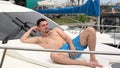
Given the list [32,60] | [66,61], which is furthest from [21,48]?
[66,61]

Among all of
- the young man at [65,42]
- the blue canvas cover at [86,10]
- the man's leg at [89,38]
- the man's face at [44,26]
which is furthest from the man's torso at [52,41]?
the blue canvas cover at [86,10]

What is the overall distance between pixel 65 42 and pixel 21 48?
3.21 ft

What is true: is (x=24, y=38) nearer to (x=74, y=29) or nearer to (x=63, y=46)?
(x=63, y=46)

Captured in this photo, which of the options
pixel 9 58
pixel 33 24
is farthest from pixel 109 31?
pixel 9 58

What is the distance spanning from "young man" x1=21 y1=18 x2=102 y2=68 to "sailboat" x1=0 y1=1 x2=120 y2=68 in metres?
0.09

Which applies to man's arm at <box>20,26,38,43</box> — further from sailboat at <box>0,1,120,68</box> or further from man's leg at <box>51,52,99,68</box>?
man's leg at <box>51,52,99,68</box>

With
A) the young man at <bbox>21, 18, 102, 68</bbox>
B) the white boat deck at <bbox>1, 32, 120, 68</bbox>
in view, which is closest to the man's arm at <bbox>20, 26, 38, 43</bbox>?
the young man at <bbox>21, 18, 102, 68</bbox>

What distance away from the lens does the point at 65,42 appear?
4.83m

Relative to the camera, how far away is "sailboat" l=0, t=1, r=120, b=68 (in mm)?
4133

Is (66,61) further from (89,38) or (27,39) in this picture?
(27,39)

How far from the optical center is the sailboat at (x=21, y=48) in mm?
4133

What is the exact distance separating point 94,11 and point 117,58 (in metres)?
3.91

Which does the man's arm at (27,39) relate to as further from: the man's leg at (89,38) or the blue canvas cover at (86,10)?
the blue canvas cover at (86,10)

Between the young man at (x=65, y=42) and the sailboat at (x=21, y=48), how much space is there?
0.09 metres
